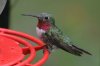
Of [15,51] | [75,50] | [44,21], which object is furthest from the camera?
[44,21]

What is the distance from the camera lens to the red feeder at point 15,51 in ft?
5.08

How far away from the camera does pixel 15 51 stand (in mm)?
1710

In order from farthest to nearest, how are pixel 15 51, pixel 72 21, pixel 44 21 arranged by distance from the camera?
pixel 72 21, pixel 44 21, pixel 15 51

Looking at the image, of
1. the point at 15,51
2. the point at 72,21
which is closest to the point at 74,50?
the point at 15,51

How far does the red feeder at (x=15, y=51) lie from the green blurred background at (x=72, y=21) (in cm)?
Answer: 103

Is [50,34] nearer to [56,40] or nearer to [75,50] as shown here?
[56,40]

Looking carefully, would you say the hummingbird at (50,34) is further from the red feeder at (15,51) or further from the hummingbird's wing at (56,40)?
the red feeder at (15,51)

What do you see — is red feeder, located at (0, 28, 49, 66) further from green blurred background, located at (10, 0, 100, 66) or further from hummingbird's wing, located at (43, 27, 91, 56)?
green blurred background, located at (10, 0, 100, 66)

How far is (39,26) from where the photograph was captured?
7.09 ft

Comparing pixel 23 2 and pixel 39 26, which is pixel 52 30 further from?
pixel 23 2

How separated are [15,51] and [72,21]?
1.37 m

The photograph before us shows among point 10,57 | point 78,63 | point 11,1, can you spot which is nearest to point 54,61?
point 78,63

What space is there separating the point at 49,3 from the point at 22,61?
5.02 ft

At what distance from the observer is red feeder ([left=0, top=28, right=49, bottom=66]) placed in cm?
155
